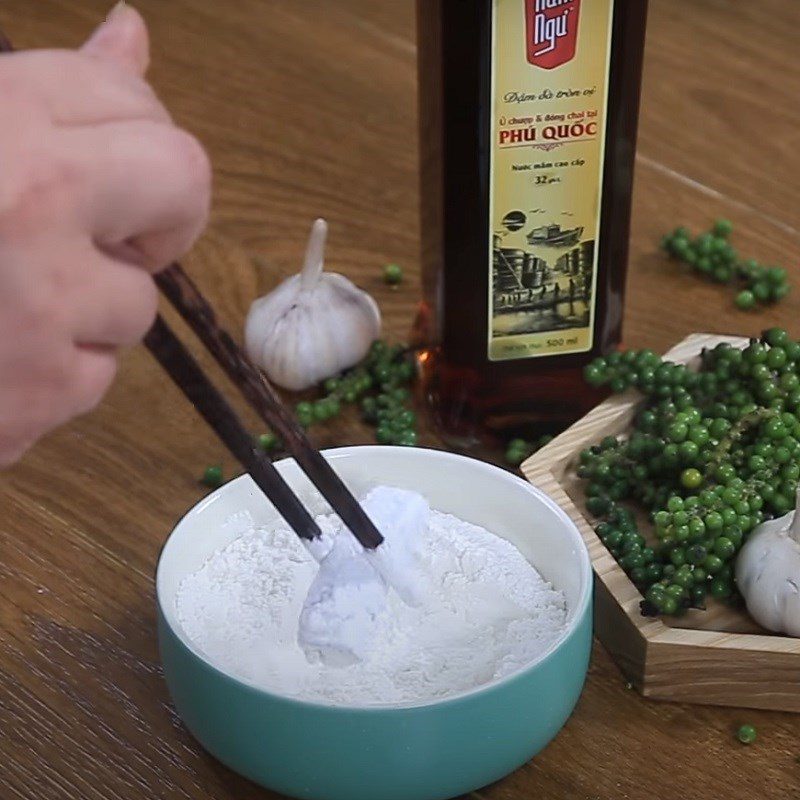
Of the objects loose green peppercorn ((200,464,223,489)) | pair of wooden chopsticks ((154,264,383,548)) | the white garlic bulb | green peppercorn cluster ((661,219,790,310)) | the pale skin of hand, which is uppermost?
the pale skin of hand

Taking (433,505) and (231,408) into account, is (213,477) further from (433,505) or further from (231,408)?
(231,408)

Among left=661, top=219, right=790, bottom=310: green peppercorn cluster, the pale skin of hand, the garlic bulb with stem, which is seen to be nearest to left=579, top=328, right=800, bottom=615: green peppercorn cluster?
the garlic bulb with stem

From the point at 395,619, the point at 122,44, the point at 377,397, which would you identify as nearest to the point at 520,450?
the point at 377,397

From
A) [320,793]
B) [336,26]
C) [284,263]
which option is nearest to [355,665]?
[320,793]

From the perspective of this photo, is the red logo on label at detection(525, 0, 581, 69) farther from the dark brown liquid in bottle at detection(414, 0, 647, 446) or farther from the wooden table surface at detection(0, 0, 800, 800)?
the wooden table surface at detection(0, 0, 800, 800)

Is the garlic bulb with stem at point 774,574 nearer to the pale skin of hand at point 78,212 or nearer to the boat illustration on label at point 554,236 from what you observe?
the boat illustration on label at point 554,236

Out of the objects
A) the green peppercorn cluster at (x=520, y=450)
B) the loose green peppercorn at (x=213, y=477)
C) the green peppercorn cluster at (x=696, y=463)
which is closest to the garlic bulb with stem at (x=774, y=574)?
the green peppercorn cluster at (x=696, y=463)

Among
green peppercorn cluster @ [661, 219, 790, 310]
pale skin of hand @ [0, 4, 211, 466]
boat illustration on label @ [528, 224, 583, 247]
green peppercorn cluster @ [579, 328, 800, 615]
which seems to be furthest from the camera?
green peppercorn cluster @ [661, 219, 790, 310]
